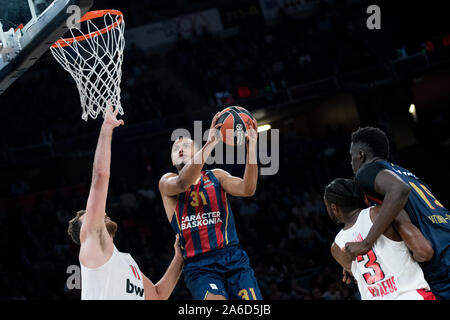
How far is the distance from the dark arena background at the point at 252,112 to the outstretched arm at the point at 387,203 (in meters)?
5.37

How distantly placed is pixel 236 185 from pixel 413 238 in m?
1.44

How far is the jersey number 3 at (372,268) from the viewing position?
3258mm

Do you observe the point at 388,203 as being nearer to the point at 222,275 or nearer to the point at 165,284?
the point at 222,275

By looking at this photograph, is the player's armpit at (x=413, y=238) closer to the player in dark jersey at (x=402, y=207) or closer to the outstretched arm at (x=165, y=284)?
the player in dark jersey at (x=402, y=207)

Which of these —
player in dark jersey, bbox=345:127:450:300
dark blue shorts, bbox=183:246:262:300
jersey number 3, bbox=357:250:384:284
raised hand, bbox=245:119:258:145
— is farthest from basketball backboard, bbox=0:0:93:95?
jersey number 3, bbox=357:250:384:284

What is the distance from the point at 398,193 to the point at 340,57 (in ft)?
37.5

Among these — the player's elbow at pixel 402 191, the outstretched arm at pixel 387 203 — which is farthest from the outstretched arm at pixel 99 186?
the player's elbow at pixel 402 191

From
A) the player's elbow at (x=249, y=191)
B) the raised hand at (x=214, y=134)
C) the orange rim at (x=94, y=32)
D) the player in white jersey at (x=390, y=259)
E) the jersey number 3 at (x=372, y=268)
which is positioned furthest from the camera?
the orange rim at (x=94, y=32)

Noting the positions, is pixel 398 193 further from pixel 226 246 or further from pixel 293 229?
pixel 293 229

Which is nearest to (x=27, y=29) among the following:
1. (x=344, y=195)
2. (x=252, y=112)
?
(x=344, y=195)

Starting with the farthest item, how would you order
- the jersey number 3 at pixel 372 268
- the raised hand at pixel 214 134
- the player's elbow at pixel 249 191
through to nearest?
1. the player's elbow at pixel 249 191
2. the raised hand at pixel 214 134
3. the jersey number 3 at pixel 372 268

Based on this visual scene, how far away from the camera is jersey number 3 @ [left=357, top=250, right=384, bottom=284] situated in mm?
3258

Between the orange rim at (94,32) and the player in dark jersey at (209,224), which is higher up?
the orange rim at (94,32)
